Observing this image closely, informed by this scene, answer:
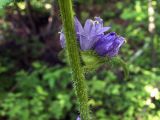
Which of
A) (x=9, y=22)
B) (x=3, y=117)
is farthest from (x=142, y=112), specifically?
(x=9, y=22)

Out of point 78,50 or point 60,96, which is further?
point 60,96

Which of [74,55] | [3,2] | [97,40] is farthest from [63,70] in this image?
[3,2]

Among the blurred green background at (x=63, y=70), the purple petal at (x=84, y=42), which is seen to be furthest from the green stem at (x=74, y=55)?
the blurred green background at (x=63, y=70)

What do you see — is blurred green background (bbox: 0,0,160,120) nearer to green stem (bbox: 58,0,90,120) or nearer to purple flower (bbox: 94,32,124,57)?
purple flower (bbox: 94,32,124,57)

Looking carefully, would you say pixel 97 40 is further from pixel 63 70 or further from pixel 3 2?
pixel 63 70

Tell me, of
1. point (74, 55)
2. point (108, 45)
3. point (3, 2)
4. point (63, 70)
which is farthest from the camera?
point (63, 70)

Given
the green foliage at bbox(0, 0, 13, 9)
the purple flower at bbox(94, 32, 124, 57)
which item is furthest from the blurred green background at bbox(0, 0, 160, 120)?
the green foliage at bbox(0, 0, 13, 9)

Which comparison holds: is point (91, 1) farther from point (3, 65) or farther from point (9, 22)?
point (3, 65)
